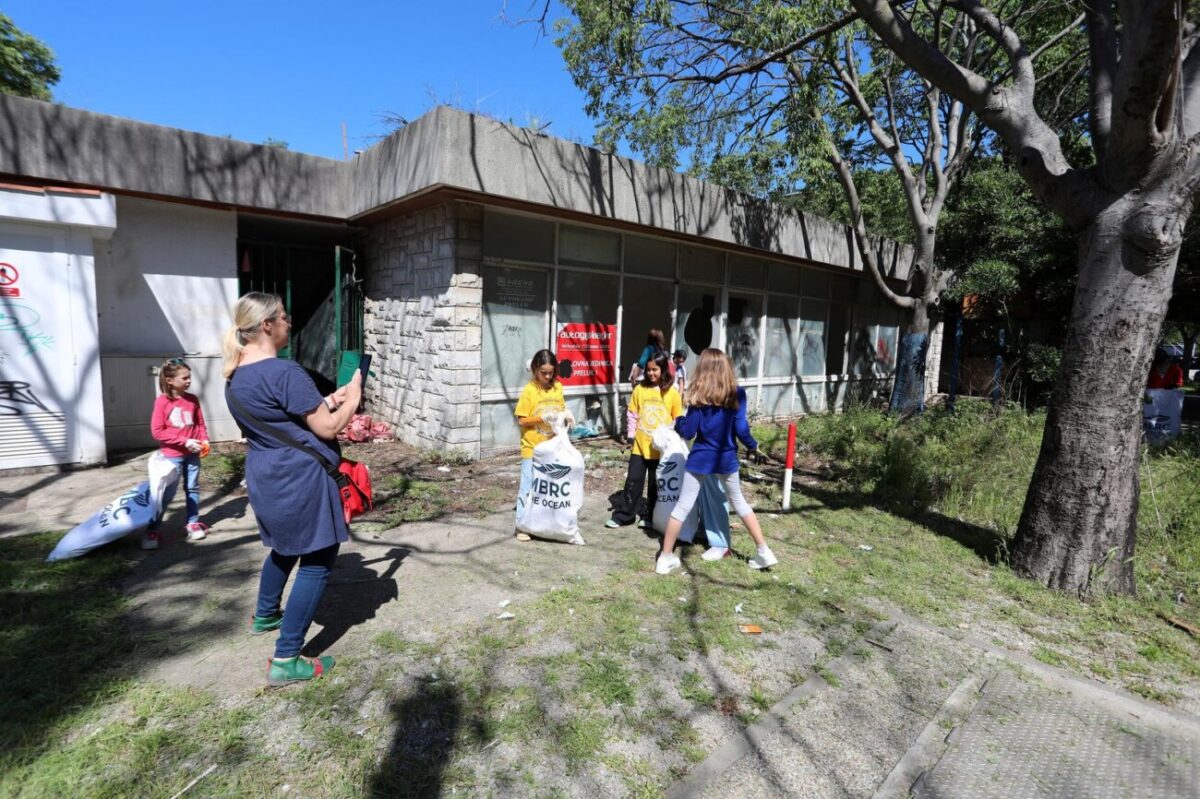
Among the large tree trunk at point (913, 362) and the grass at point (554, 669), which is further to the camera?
the large tree trunk at point (913, 362)

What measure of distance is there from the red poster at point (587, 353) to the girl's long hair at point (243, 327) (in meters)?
5.60

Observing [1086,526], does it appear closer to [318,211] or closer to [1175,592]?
[1175,592]

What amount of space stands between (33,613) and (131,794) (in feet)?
6.27

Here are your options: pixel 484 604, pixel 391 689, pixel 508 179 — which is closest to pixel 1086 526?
pixel 484 604

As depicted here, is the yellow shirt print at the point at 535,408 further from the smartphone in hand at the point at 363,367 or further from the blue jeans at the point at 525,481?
the smartphone in hand at the point at 363,367

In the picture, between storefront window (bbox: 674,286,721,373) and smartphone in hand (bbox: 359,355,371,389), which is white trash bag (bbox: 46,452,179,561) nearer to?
smartphone in hand (bbox: 359,355,371,389)

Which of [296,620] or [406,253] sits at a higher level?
[406,253]

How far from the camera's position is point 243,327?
8.86 ft

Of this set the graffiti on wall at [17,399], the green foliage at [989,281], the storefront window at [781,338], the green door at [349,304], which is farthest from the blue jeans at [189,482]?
the green foliage at [989,281]

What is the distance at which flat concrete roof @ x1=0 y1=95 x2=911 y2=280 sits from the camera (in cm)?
629

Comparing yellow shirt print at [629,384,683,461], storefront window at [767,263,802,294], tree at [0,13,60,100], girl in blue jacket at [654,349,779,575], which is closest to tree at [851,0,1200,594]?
girl in blue jacket at [654,349,779,575]

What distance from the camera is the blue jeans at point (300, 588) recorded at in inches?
109

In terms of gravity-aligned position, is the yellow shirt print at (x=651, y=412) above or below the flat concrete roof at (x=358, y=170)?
below

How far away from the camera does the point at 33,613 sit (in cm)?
343
